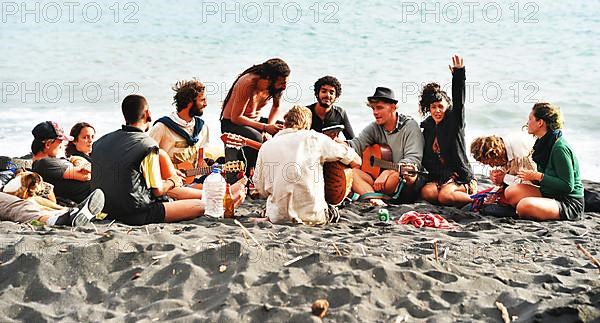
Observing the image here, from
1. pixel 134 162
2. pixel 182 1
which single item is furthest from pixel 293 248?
pixel 182 1

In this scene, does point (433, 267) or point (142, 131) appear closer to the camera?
point (433, 267)

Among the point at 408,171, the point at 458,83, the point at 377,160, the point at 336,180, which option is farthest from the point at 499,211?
the point at 336,180

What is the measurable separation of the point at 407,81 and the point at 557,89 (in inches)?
129

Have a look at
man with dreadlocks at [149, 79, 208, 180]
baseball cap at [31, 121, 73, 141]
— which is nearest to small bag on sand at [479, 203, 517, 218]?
man with dreadlocks at [149, 79, 208, 180]

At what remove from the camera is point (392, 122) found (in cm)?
769

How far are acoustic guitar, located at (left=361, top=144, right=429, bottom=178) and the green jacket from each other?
1.46m

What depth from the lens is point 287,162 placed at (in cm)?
609

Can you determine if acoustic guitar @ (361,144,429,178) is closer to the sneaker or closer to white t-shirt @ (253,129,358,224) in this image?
white t-shirt @ (253,129,358,224)

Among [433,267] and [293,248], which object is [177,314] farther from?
[433,267]

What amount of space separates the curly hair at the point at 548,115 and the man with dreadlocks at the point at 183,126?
2.96m

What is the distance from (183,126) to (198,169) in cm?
44

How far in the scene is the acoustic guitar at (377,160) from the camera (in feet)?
25.0

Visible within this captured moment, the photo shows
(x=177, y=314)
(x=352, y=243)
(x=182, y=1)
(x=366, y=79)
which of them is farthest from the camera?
(x=182, y=1)

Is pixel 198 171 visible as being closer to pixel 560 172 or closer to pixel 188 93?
pixel 188 93
